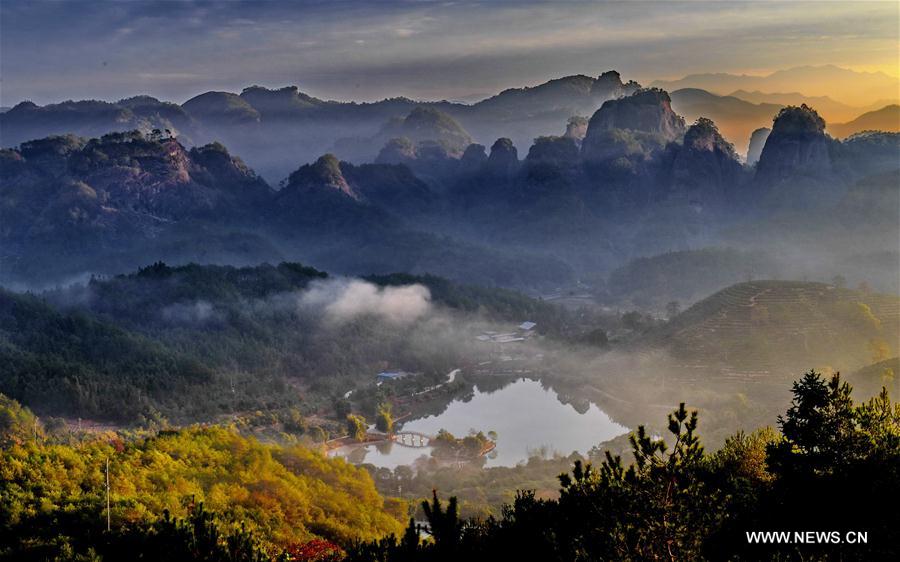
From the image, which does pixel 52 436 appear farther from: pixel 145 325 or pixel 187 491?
pixel 145 325

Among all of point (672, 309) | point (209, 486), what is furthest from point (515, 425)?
point (672, 309)

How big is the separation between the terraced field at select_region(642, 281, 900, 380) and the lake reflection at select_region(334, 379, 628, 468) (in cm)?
1797

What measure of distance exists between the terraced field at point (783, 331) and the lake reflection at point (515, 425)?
17973 millimetres

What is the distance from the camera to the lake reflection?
9450cm

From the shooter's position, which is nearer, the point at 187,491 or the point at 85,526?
the point at 85,526

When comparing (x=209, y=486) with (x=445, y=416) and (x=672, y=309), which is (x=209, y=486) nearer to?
(x=445, y=416)

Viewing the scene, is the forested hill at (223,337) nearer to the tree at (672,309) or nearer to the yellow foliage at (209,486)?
the tree at (672,309)

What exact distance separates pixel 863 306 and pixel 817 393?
307 ft

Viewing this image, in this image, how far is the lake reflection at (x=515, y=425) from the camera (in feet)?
310

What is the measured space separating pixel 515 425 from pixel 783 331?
132 feet

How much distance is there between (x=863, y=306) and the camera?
381 ft

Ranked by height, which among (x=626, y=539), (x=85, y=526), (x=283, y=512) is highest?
(x=626, y=539)

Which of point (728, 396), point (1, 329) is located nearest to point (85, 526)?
point (728, 396)

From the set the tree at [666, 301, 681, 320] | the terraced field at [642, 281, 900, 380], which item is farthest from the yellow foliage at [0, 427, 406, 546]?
the tree at [666, 301, 681, 320]
